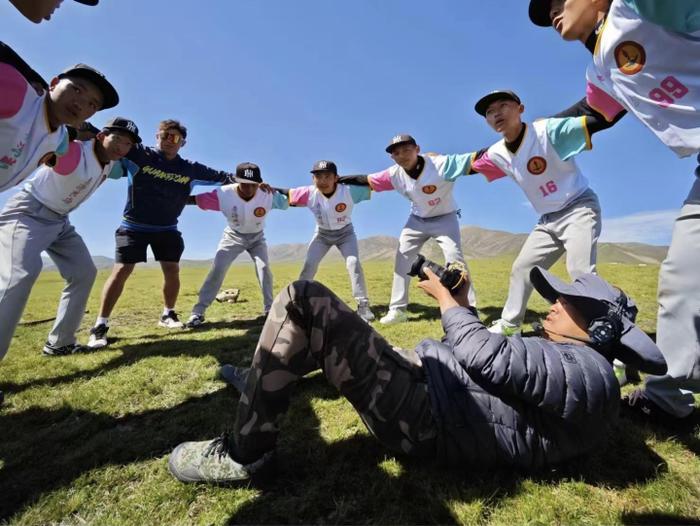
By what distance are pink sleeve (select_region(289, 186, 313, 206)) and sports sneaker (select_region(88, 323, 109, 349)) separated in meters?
5.30

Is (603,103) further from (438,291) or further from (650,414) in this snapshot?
(438,291)

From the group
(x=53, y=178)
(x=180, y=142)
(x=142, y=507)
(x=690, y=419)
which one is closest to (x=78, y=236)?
(x=53, y=178)

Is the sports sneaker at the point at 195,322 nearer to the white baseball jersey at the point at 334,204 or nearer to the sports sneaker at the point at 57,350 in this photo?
the sports sneaker at the point at 57,350

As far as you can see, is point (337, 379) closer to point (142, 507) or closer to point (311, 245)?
point (142, 507)

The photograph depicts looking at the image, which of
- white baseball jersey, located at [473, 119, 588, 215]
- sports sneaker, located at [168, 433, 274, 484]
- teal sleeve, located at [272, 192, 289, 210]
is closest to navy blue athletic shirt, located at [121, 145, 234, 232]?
teal sleeve, located at [272, 192, 289, 210]

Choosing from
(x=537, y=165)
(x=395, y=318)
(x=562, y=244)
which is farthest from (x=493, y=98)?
(x=395, y=318)

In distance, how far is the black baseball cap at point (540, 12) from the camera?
3961 millimetres

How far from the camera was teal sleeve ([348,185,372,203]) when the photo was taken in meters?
9.21

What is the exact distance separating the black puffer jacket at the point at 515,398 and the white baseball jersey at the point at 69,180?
6.33 metres

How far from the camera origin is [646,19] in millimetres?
2514

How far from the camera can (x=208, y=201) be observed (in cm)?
915

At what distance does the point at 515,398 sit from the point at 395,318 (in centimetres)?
557

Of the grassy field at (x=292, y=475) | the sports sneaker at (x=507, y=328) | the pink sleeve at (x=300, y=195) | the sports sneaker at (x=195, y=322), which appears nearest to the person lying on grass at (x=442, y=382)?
the grassy field at (x=292, y=475)

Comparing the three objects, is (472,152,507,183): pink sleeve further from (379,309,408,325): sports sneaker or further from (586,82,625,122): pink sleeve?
(379,309,408,325): sports sneaker
